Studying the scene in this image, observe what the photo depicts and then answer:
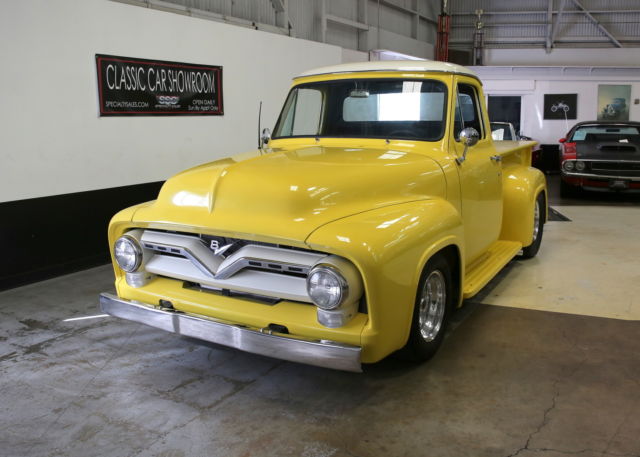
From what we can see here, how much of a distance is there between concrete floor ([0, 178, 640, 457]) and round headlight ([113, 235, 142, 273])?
0.68m

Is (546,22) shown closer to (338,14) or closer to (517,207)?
(338,14)

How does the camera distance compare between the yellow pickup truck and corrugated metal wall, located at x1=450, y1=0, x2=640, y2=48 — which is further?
corrugated metal wall, located at x1=450, y1=0, x2=640, y2=48

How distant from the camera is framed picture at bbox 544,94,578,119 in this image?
628 inches

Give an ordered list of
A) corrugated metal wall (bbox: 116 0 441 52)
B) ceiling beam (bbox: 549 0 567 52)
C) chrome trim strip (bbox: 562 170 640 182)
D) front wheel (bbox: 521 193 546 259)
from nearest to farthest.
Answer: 1. front wheel (bbox: 521 193 546 259)
2. corrugated metal wall (bbox: 116 0 441 52)
3. chrome trim strip (bbox: 562 170 640 182)
4. ceiling beam (bbox: 549 0 567 52)

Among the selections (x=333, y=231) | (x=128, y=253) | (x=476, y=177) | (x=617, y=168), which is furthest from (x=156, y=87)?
(x=617, y=168)

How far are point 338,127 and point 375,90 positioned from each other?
0.38 m

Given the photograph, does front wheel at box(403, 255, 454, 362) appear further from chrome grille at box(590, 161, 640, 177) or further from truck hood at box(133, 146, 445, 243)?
chrome grille at box(590, 161, 640, 177)

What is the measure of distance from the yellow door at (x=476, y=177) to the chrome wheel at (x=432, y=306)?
726mm

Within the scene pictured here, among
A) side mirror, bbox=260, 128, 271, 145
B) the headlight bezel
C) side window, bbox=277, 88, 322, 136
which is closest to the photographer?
the headlight bezel

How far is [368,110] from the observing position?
163 inches

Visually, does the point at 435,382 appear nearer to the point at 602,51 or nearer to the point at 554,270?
the point at 554,270

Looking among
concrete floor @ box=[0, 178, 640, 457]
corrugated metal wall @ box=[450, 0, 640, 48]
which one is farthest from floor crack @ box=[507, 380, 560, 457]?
corrugated metal wall @ box=[450, 0, 640, 48]

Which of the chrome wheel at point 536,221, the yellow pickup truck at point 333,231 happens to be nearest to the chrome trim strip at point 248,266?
the yellow pickup truck at point 333,231

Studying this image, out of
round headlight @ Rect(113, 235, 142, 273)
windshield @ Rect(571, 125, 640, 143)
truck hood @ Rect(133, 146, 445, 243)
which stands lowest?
round headlight @ Rect(113, 235, 142, 273)
